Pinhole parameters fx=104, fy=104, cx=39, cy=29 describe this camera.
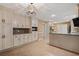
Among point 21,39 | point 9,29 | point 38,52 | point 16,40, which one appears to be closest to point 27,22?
point 21,39

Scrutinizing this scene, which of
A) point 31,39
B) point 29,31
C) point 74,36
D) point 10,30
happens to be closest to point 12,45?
point 10,30

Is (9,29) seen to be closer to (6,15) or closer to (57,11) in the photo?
(6,15)

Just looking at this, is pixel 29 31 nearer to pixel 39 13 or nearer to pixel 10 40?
pixel 10 40

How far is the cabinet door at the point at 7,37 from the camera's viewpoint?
4.28 meters

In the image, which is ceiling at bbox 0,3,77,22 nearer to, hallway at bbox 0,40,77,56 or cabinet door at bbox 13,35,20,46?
hallway at bbox 0,40,77,56

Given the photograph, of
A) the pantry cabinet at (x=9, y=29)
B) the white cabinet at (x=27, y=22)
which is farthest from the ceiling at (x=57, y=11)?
the white cabinet at (x=27, y=22)

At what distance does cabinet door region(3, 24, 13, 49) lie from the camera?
428 cm

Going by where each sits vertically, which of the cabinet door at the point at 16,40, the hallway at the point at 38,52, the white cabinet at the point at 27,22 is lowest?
the hallway at the point at 38,52

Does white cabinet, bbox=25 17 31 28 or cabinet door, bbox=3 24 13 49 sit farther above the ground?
white cabinet, bbox=25 17 31 28

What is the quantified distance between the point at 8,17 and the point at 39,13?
1509 mm

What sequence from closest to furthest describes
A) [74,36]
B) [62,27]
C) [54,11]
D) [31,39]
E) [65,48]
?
1. [62,27]
2. [54,11]
3. [74,36]
4. [65,48]
5. [31,39]

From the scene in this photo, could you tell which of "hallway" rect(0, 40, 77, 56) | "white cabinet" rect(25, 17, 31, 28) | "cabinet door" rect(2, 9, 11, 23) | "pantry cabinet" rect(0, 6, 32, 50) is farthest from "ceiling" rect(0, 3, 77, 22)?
→ "white cabinet" rect(25, 17, 31, 28)

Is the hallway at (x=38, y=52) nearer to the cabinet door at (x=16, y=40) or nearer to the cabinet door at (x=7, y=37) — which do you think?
the cabinet door at (x=7, y=37)

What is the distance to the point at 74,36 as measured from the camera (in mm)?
4082
